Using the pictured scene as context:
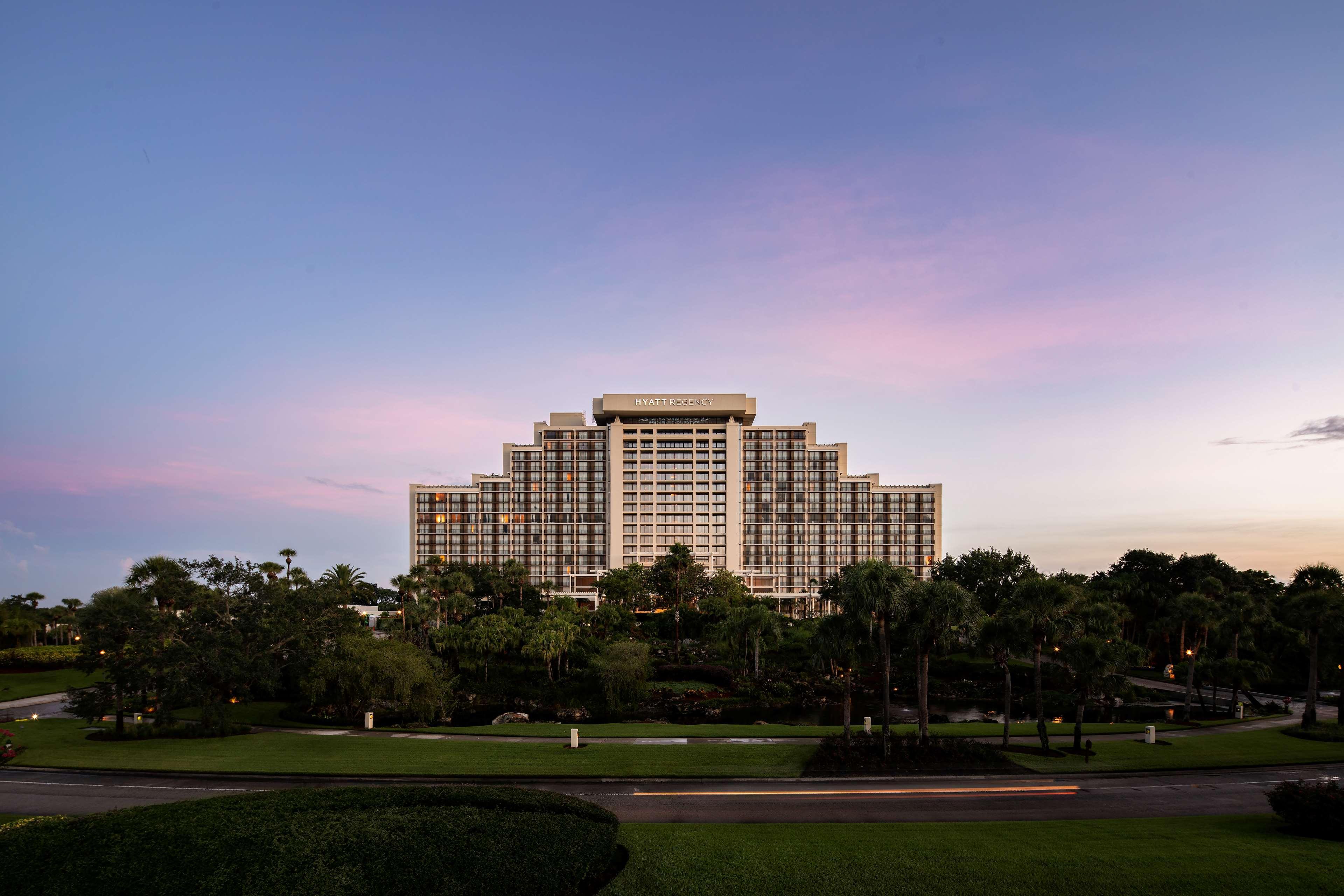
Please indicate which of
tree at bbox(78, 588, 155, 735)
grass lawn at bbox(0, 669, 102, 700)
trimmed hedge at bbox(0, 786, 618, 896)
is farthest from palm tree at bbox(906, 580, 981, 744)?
grass lawn at bbox(0, 669, 102, 700)

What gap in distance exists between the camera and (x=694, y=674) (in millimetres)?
71375

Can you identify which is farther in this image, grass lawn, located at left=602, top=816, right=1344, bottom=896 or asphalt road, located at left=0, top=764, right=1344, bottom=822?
asphalt road, located at left=0, top=764, right=1344, bottom=822

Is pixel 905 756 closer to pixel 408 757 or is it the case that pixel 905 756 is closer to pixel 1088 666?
pixel 1088 666

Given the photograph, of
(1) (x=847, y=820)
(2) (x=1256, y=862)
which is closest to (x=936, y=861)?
(1) (x=847, y=820)

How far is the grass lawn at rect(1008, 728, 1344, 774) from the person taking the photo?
3055 cm

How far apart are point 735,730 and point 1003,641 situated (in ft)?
50.2

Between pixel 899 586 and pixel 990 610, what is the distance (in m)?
75.4

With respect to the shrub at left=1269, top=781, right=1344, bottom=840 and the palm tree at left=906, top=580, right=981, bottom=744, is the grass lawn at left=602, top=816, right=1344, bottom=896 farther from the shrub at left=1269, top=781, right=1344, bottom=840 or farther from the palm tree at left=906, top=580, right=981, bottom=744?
the palm tree at left=906, top=580, right=981, bottom=744

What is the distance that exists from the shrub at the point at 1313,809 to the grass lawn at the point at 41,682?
74.3 m

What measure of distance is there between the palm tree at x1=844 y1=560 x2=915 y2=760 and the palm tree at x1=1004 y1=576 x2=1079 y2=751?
17.6 feet

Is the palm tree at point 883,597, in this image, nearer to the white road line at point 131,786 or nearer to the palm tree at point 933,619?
the palm tree at point 933,619

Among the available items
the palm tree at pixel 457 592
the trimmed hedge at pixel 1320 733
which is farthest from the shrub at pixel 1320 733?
the palm tree at pixel 457 592

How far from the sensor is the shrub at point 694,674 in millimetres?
69938

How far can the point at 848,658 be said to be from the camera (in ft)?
119
